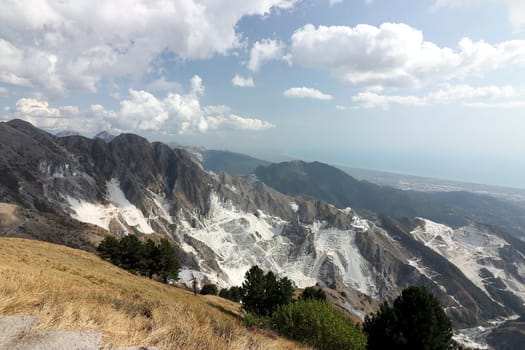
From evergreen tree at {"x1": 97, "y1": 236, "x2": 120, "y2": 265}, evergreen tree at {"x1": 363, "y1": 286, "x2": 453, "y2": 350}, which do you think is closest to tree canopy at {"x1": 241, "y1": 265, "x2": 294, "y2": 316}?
evergreen tree at {"x1": 363, "y1": 286, "x2": 453, "y2": 350}

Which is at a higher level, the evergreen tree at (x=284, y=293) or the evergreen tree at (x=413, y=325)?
the evergreen tree at (x=413, y=325)

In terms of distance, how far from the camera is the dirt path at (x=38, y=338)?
18.6 ft

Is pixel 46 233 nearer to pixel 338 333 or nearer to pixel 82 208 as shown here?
pixel 82 208

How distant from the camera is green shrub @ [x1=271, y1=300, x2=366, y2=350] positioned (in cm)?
1551

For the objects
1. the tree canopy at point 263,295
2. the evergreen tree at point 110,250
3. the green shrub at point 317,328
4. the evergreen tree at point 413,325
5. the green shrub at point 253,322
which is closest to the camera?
the green shrub at point 253,322

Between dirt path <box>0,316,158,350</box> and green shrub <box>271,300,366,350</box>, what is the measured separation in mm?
11404

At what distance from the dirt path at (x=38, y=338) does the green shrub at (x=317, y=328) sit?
11.4 meters

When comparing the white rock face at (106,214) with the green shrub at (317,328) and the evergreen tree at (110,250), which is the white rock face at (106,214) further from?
the green shrub at (317,328)

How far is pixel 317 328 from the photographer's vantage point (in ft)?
52.3

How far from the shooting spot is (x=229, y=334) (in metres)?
7.98

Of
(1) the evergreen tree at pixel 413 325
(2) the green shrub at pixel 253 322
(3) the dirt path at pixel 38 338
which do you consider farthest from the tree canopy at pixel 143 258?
(3) the dirt path at pixel 38 338

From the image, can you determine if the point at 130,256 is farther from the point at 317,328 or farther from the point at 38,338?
the point at 38,338

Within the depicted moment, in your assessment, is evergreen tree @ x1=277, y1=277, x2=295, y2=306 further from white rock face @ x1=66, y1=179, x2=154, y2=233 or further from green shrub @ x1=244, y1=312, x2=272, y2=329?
white rock face @ x1=66, y1=179, x2=154, y2=233

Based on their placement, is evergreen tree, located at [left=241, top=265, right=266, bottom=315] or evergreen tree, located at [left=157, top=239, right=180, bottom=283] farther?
evergreen tree, located at [left=157, top=239, right=180, bottom=283]
